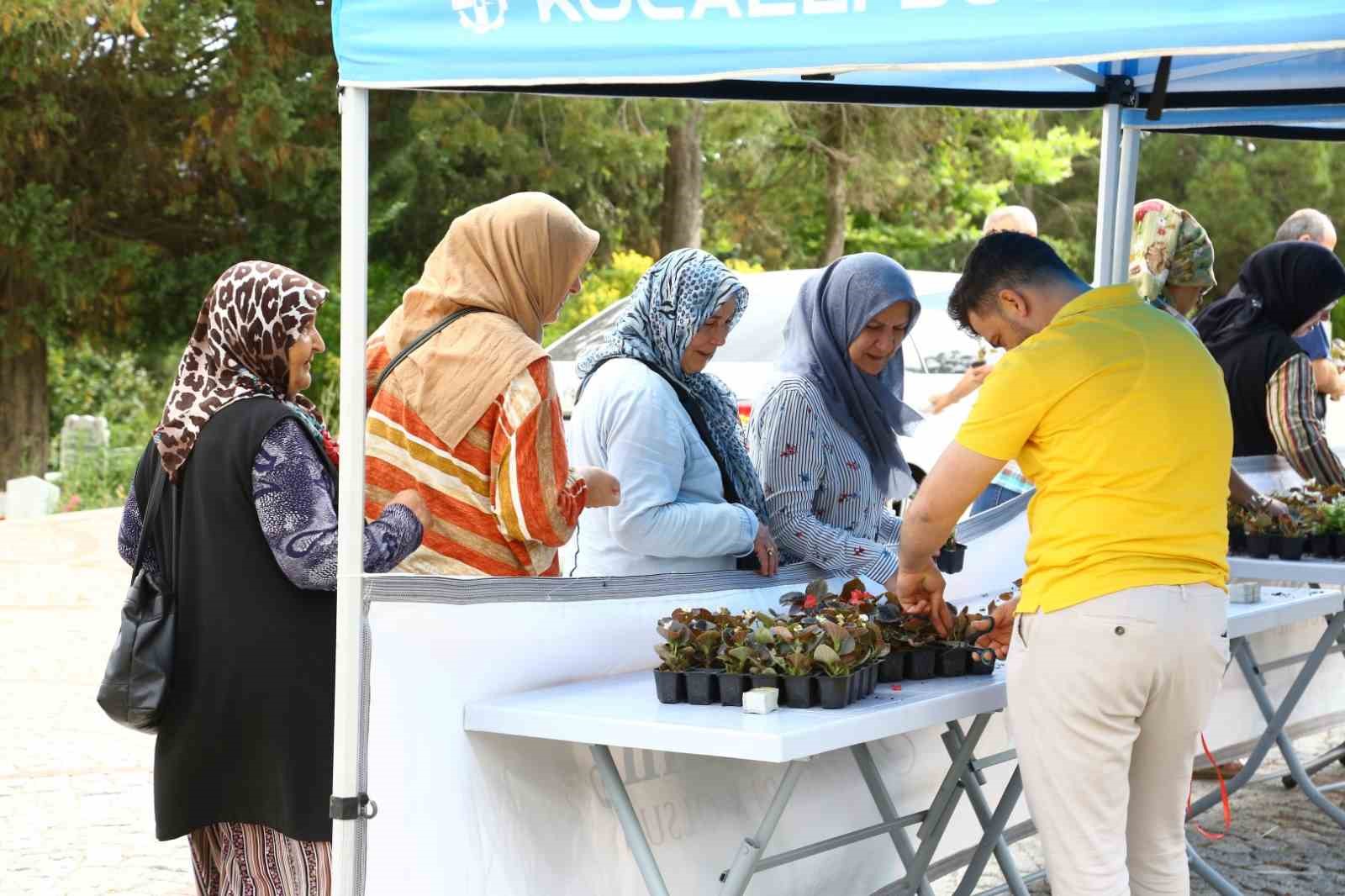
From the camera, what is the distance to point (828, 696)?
9.04ft

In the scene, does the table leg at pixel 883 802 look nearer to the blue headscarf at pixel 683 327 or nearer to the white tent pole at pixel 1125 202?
the blue headscarf at pixel 683 327

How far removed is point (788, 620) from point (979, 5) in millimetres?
1196

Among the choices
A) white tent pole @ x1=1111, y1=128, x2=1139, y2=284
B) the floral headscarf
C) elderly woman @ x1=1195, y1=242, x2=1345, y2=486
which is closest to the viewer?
white tent pole @ x1=1111, y1=128, x2=1139, y2=284

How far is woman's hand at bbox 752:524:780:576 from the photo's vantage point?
3625 mm

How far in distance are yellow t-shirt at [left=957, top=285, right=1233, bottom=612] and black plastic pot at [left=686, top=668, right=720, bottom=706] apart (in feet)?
1.96

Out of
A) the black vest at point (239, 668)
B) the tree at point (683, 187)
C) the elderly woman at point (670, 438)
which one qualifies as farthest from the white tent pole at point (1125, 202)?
the tree at point (683, 187)

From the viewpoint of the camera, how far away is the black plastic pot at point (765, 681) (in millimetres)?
2775

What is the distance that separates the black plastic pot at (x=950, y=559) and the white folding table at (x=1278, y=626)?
2.11ft

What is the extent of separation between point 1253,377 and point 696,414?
255cm

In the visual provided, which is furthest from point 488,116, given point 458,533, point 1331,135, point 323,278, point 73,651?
point 458,533

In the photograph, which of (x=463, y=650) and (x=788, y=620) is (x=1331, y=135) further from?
(x=463, y=650)

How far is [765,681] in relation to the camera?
278 cm

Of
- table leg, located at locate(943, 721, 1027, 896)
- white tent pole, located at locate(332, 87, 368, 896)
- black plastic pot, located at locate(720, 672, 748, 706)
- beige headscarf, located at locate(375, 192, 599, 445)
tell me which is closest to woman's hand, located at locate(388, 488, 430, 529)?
beige headscarf, located at locate(375, 192, 599, 445)

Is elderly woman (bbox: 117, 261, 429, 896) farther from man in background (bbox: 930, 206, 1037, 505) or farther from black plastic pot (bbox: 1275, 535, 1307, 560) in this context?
black plastic pot (bbox: 1275, 535, 1307, 560)
